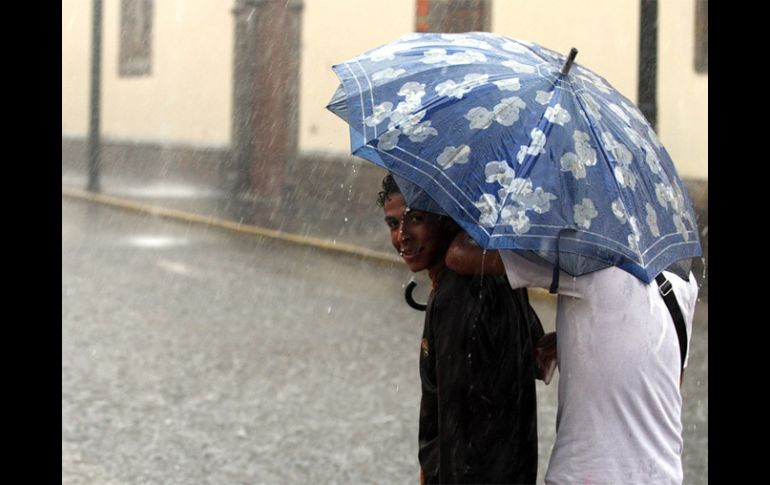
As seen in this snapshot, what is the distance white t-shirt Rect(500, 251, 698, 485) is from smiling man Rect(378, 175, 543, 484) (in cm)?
9

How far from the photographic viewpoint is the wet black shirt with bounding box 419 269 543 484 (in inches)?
90.7

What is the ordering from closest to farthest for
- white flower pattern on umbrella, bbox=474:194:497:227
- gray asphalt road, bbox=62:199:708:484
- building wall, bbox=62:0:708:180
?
white flower pattern on umbrella, bbox=474:194:497:227, gray asphalt road, bbox=62:199:708:484, building wall, bbox=62:0:708:180

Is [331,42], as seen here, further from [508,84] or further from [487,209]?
[487,209]

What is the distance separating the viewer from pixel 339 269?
41.5 ft

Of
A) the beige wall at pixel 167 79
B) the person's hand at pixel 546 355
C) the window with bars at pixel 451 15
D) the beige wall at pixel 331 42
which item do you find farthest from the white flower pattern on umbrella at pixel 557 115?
the beige wall at pixel 167 79

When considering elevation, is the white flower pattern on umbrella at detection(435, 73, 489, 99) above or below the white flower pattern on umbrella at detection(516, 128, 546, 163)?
above

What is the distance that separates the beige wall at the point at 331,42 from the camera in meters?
16.0

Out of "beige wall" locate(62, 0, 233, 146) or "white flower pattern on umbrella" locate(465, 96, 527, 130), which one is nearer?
"white flower pattern on umbrella" locate(465, 96, 527, 130)

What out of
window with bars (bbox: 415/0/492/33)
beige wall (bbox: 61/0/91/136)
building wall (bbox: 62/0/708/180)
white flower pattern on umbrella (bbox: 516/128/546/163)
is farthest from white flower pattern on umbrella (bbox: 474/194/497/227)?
beige wall (bbox: 61/0/91/136)

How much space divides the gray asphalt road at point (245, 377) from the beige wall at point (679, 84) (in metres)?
3.29

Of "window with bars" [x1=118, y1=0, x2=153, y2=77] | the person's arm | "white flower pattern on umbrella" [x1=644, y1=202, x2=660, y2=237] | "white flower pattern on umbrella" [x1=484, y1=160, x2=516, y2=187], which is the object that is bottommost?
the person's arm

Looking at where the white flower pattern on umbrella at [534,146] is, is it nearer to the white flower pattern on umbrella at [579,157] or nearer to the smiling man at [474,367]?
the white flower pattern on umbrella at [579,157]

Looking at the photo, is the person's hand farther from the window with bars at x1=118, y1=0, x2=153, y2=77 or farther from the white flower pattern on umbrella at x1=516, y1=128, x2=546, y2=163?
the window with bars at x1=118, y1=0, x2=153, y2=77
